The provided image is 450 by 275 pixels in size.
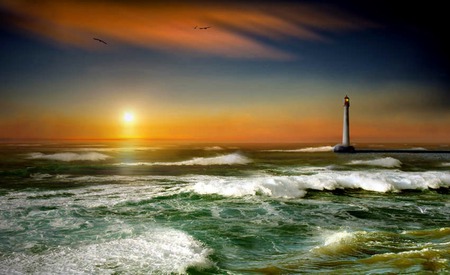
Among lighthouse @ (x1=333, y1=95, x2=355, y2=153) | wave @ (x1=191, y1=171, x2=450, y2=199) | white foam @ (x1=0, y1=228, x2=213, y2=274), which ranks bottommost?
wave @ (x1=191, y1=171, x2=450, y2=199)

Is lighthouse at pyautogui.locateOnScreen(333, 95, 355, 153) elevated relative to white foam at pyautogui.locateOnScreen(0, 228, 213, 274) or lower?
elevated

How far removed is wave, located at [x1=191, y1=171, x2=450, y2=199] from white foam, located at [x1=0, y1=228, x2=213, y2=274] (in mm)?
10564

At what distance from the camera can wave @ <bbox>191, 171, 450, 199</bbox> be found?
2044cm

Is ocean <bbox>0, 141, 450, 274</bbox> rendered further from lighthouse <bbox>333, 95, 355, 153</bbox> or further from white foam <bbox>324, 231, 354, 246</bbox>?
lighthouse <bbox>333, 95, 355, 153</bbox>

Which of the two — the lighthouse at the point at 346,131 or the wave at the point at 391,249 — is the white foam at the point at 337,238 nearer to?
the wave at the point at 391,249

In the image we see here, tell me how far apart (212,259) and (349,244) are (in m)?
3.69

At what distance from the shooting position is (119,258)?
27.5 ft

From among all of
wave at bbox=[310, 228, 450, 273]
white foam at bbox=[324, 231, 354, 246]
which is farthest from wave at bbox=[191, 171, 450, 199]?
wave at bbox=[310, 228, 450, 273]

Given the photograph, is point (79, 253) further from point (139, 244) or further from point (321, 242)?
point (321, 242)

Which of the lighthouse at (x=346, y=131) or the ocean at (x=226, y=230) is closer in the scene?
the ocean at (x=226, y=230)

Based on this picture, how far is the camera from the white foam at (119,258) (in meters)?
7.64

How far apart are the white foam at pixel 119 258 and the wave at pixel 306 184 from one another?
10564mm

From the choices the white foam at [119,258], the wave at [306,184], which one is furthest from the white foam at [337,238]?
the wave at [306,184]

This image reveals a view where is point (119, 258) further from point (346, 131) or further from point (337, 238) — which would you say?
point (346, 131)
